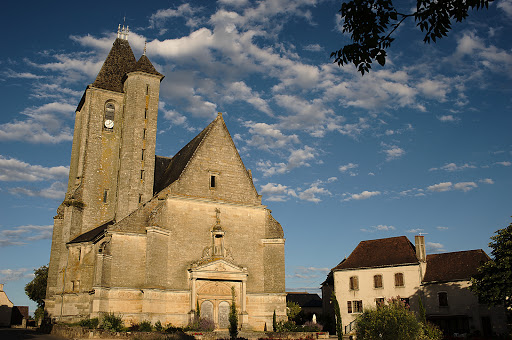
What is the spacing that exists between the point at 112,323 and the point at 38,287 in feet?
120

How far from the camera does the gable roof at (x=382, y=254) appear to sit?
120ft

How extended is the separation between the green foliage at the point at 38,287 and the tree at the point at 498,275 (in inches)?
1929

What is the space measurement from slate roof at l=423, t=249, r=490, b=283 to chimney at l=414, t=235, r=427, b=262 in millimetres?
684

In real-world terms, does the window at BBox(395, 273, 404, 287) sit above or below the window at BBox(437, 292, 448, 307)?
above

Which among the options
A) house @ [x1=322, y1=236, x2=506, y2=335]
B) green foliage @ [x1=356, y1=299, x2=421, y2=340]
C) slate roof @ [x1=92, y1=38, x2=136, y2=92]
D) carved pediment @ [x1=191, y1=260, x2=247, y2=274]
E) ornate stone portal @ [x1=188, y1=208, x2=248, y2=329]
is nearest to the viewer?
green foliage @ [x1=356, y1=299, x2=421, y2=340]

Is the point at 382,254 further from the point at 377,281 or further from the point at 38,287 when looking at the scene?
the point at 38,287

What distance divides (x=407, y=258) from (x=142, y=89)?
24.7 meters

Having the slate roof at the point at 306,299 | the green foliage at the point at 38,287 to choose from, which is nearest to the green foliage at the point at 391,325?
the slate roof at the point at 306,299

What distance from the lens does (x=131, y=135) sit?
33.2m

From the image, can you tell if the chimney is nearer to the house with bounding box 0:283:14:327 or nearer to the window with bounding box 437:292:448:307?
the window with bounding box 437:292:448:307

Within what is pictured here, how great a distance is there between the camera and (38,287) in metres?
55.6

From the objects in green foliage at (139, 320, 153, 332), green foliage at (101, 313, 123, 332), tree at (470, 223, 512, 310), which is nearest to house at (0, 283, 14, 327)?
green foliage at (101, 313, 123, 332)

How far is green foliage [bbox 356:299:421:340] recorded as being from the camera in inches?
699

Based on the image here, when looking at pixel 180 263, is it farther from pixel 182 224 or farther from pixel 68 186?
pixel 68 186
